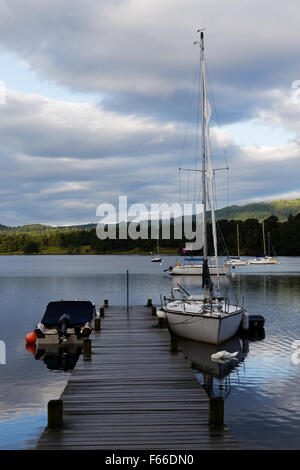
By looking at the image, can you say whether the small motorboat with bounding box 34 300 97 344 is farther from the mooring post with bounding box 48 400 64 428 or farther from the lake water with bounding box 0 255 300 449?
the mooring post with bounding box 48 400 64 428

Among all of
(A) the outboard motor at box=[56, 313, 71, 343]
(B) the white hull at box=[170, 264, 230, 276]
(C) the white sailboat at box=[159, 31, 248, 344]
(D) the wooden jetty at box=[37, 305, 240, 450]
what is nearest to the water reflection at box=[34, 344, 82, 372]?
(A) the outboard motor at box=[56, 313, 71, 343]

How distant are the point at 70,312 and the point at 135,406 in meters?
19.9

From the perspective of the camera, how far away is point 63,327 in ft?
96.9

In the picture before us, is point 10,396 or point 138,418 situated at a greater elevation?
point 138,418

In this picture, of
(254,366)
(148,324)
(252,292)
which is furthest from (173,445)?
(252,292)

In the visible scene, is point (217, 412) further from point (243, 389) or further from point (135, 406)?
point (243, 389)

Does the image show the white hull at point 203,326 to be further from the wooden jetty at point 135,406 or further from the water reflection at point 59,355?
the water reflection at point 59,355

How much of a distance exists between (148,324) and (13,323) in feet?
55.1

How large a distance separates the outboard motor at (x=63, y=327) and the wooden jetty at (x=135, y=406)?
7.25 m

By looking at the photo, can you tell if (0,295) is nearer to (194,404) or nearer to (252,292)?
(252,292)

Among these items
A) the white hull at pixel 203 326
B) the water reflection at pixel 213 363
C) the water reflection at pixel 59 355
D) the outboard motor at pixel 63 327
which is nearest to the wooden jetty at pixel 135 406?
the water reflection at pixel 213 363

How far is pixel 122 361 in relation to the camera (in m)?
19.6

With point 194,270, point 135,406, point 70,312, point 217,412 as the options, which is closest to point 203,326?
point 70,312

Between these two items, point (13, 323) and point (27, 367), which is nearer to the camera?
point (27, 367)
